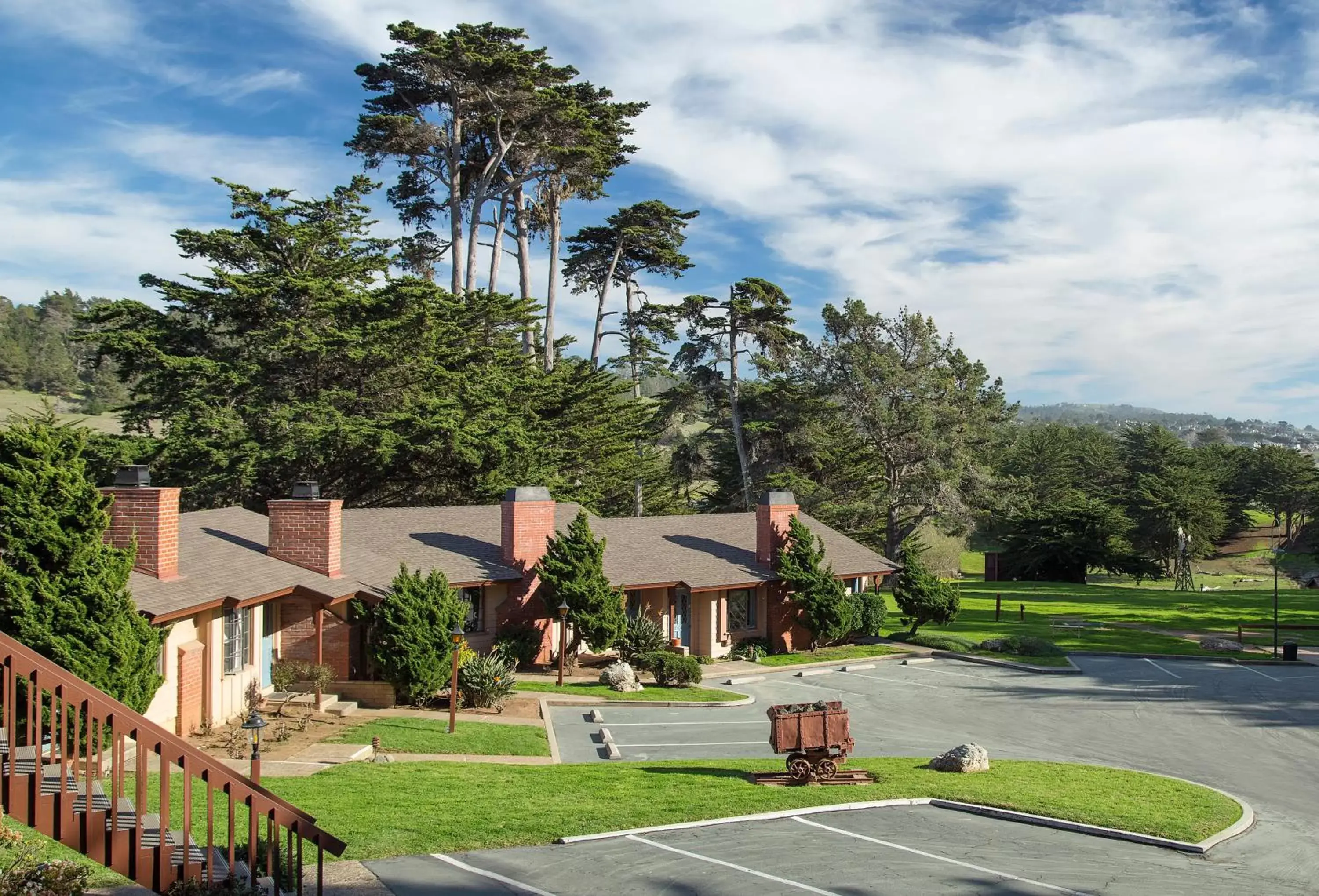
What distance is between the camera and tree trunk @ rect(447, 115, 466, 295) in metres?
48.9

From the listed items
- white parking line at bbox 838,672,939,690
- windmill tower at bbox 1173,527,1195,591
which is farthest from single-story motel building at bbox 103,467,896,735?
windmill tower at bbox 1173,527,1195,591

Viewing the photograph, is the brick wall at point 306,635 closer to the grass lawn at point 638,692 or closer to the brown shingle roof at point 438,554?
the brown shingle roof at point 438,554

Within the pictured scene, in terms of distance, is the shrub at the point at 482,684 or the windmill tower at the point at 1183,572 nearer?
the shrub at the point at 482,684

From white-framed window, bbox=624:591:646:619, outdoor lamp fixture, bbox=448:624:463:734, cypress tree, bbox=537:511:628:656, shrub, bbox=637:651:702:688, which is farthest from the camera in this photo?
white-framed window, bbox=624:591:646:619

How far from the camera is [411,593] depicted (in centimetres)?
2403

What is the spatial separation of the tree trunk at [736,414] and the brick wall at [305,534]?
3369 centimetres

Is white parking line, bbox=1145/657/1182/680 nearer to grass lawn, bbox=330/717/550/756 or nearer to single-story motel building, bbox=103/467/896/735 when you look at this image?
single-story motel building, bbox=103/467/896/735

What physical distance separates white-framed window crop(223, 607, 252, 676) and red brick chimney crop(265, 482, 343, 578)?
2.45 m

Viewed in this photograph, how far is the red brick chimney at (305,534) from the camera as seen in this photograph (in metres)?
24.6

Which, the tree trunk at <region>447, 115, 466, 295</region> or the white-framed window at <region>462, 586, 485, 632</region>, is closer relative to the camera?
the white-framed window at <region>462, 586, 485, 632</region>

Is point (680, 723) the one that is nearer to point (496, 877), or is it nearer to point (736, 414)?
point (496, 877)

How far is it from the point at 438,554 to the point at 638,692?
742 cm

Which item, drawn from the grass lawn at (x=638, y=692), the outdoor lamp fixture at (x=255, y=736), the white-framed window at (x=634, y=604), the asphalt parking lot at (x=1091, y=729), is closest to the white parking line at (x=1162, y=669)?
→ the asphalt parking lot at (x=1091, y=729)

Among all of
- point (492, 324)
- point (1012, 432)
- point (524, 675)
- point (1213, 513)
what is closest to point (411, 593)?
point (524, 675)
